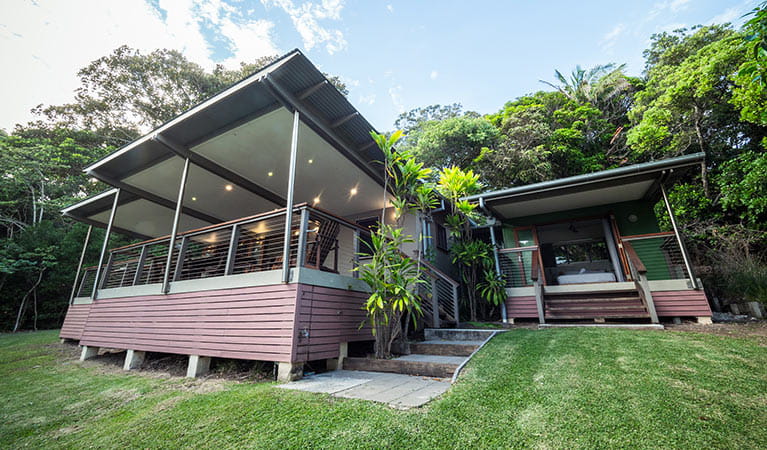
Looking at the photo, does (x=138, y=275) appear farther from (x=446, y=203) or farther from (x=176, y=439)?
(x=446, y=203)

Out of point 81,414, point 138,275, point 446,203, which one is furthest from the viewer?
point 446,203

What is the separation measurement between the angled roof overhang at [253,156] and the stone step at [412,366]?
3.40 meters

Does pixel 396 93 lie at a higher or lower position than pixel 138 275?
higher

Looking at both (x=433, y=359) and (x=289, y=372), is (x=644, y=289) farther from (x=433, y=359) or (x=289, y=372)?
(x=289, y=372)

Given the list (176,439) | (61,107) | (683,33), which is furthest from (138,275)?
(683,33)

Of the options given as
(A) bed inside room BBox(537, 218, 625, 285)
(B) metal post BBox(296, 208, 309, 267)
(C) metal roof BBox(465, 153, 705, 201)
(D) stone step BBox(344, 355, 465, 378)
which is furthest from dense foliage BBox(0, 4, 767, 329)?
(B) metal post BBox(296, 208, 309, 267)

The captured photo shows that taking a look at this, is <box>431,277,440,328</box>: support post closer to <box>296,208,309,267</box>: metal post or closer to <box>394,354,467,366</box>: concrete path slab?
<box>394,354,467,366</box>: concrete path slab

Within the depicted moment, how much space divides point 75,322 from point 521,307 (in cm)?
1111

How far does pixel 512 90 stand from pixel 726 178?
1172 centimetres

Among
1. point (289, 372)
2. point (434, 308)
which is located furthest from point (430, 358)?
point (434, 308)

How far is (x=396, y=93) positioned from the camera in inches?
1102

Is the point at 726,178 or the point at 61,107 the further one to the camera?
the point at 61,107

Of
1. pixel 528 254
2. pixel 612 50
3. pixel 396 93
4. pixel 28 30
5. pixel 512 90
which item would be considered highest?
pixel 396 93

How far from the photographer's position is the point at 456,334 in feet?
15.7
